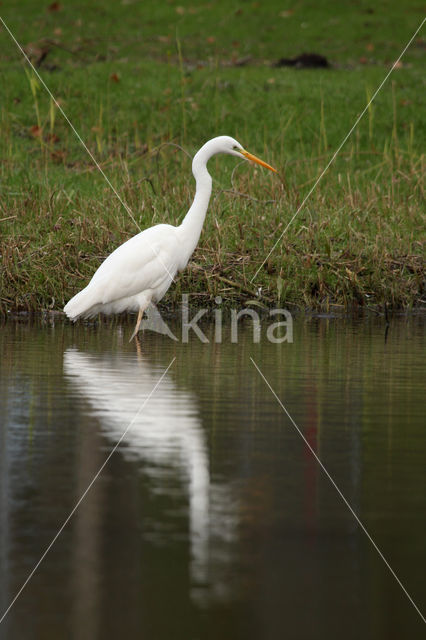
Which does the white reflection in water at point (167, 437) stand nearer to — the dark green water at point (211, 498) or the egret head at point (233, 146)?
the dark green water at point (211, 498)

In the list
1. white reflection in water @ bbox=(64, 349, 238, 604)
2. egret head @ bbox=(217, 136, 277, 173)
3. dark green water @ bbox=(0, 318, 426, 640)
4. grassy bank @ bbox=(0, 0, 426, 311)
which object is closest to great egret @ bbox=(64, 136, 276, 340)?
egret head @ bbox=(217, 136, 277, 173)

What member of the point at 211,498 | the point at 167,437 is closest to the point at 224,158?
the point at 167,437

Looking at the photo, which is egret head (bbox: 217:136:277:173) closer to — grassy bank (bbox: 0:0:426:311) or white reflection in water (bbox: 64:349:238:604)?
grassy bank (bbox: 0:0:426:311)

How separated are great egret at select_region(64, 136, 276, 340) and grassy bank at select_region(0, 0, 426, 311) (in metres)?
0.91

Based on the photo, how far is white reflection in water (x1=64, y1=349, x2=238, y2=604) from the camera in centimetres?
411

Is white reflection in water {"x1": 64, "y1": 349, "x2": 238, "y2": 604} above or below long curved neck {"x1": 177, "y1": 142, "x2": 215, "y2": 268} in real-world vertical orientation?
below

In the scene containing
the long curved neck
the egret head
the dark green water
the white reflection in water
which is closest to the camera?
the dark green water

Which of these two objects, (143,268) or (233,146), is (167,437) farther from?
(233,146)

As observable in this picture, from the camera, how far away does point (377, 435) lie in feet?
20.0

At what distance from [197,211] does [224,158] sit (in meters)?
7.49

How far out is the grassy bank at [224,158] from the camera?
11844mm

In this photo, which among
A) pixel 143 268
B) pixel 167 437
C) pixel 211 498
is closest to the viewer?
pixel 211 498

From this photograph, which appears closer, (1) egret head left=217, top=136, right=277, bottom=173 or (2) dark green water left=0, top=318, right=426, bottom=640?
(2) dark green water left=0, top=318, right=426, bottom=640

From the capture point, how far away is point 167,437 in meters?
5.98
